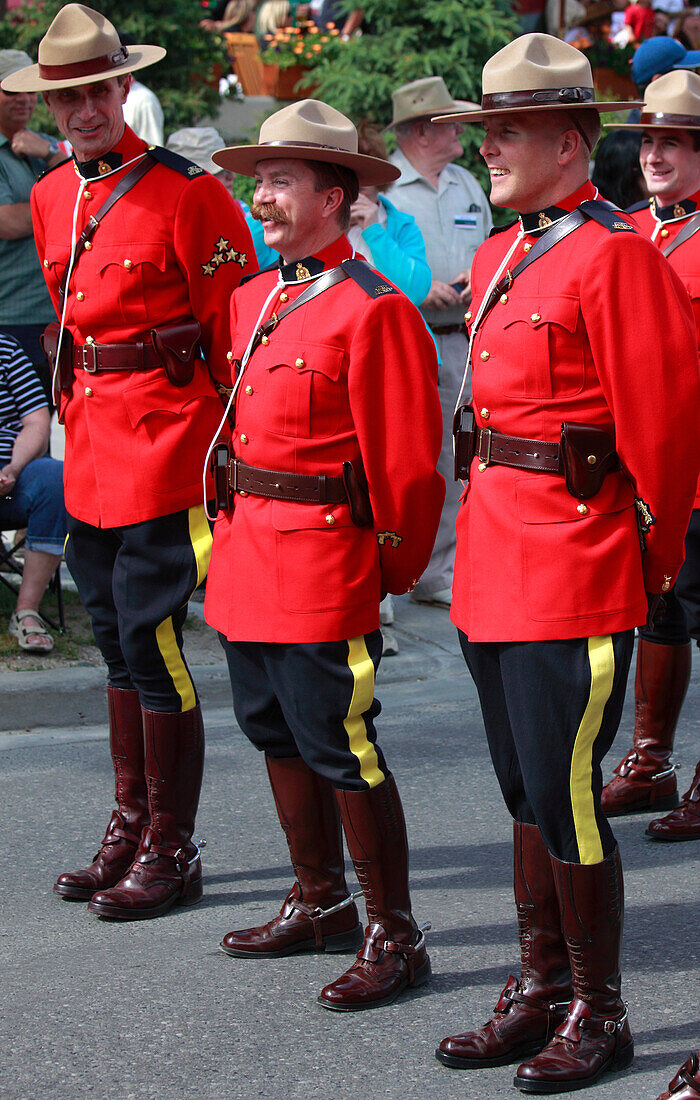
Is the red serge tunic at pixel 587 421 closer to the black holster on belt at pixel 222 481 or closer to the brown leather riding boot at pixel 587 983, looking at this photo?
the brown leather riding boot at pixel 587 983

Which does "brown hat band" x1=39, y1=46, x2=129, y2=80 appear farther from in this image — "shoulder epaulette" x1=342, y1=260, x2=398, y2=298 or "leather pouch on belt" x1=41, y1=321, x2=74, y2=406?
"shoulder epaulette" x1=342, y1=260, x2=398, y2=298

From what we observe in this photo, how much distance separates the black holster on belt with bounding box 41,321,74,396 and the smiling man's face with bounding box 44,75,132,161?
0.49 meters

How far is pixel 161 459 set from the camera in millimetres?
4262

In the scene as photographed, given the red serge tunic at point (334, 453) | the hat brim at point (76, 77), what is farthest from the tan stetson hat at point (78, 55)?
the red serge tunic at point (334, 453)

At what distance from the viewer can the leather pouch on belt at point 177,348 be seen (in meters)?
4.23

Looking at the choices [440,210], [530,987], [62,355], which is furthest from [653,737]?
[440,210]

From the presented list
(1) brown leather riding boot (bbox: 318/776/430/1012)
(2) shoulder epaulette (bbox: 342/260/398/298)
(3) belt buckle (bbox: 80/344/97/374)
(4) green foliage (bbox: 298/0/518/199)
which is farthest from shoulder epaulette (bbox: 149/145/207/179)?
(4) green foliage (bbox: 298/0/518/199)

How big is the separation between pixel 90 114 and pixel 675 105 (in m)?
1.83

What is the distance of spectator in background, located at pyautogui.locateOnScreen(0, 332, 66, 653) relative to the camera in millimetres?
6957

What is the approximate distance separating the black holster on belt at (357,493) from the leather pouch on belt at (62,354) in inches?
45.6

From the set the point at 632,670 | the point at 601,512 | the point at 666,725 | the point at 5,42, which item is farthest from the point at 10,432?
the point at 5,42

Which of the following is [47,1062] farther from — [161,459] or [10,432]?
[10,432]

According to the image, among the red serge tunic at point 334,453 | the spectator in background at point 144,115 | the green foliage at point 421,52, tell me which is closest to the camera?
the red serge tunic at point 334,453

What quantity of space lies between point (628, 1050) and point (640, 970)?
60cm
